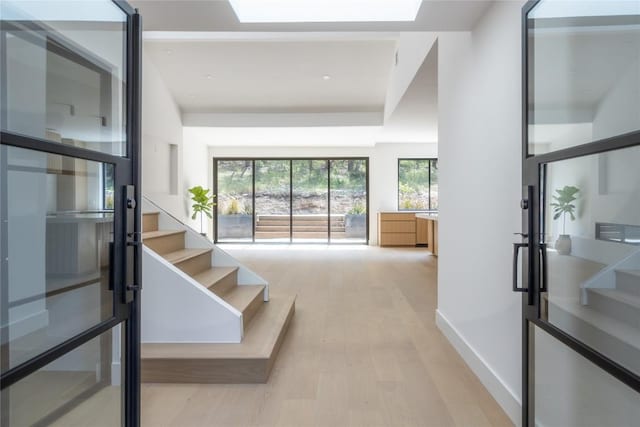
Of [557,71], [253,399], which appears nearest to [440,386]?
[253,399]

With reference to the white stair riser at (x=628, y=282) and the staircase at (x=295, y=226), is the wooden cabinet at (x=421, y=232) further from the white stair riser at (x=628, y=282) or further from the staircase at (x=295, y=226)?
the white stair riser at (x=628, y=282)

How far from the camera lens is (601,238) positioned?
4.74 feet

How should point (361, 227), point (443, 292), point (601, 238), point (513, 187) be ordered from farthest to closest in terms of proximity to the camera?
1. point (361, 227)
2. point (443, 292)
3. point (513, 187)
4. point (601, 238)

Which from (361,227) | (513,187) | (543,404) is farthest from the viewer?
Result: (361,227)

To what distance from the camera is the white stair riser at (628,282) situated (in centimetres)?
122

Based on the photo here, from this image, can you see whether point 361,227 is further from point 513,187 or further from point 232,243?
point 513,187

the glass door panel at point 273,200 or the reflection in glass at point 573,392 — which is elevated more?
the glass door panel at point 273,200

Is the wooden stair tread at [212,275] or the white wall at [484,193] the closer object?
the white wall at [484,193]

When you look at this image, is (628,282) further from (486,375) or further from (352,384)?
(352,384)

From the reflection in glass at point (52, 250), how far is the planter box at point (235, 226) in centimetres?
941

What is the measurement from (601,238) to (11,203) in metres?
1.84

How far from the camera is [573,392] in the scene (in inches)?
63.2

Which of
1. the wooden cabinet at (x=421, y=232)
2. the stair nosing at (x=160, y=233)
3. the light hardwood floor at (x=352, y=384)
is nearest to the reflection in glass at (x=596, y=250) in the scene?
the light hardwood floor at (x=352, y=384)

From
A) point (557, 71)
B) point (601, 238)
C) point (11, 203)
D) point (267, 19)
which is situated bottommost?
point (601, 238)
